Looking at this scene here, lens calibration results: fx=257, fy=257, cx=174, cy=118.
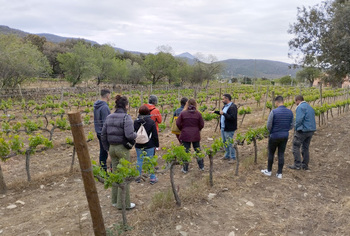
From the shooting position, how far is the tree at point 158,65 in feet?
154

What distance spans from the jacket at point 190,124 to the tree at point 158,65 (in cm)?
4256

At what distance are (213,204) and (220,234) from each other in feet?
2.64

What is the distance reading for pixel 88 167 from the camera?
284cm

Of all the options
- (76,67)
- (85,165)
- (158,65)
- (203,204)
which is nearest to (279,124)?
(203,204)

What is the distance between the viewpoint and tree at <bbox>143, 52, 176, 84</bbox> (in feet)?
154

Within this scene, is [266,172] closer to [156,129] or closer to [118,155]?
[156,129]

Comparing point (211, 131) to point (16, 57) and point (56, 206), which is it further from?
point (16, 57)

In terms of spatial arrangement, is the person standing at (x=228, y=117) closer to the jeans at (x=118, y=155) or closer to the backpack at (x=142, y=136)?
the backpack at (x=142, y=136)

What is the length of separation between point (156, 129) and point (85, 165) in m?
2.17

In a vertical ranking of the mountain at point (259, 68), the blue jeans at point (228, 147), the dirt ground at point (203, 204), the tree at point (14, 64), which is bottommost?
the dirt ground at point (203, 204)

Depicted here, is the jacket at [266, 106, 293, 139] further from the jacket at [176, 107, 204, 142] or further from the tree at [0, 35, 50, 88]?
the tree at [0, 35, 50, 88]

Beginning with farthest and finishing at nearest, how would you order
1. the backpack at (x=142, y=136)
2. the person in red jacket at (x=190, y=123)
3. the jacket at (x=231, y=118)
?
the jacket at (x=231, y=118) → the person in red jacket at (x=190, y=123) → the backpack at (x=142, y=136)

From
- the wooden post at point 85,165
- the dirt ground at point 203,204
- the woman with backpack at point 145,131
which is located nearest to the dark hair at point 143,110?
the woman with backpack at point 145,131

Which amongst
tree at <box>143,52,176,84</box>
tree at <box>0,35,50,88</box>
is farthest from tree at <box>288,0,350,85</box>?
tree at <box>143,52,176,84</box>
